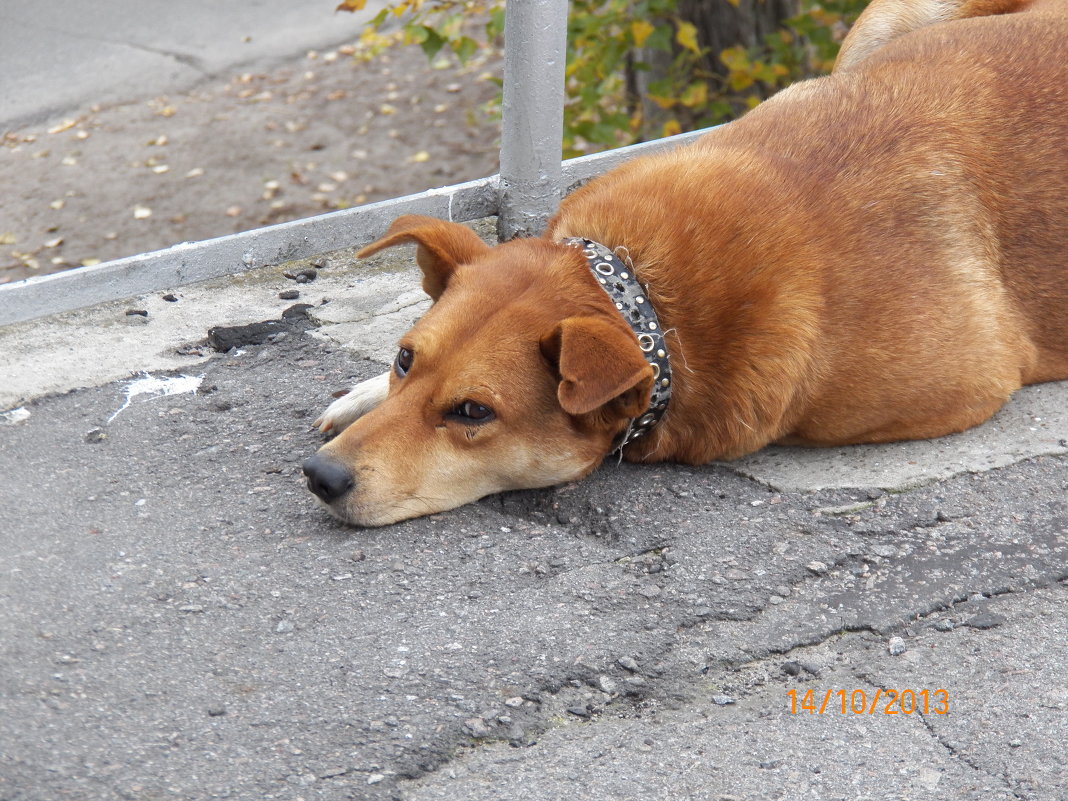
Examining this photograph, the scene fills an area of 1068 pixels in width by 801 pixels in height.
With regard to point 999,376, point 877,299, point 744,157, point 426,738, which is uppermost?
point 744,157

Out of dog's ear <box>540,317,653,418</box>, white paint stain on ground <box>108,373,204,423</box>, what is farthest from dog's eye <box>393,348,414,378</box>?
white paint stain on ground <box>108,373,204,423</box>

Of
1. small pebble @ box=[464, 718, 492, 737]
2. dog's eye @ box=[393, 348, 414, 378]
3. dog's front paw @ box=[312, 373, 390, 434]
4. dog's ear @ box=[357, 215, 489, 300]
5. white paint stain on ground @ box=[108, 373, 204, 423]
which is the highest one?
dog's ear @ box=[357, 215, 489, 300]

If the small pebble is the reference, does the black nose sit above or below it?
above

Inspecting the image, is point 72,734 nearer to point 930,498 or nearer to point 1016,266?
point 930,498

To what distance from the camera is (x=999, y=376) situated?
3.63 m

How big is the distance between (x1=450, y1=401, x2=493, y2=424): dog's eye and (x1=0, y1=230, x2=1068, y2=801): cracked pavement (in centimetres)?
Answer: 28

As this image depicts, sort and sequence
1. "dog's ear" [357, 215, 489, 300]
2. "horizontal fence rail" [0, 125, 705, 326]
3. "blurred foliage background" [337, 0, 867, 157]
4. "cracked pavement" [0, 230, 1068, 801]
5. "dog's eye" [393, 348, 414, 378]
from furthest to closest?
"blurred foliage background" [337, 0, 867, 157] < "horizontal fence rail" [0, 125, 705, 326] < "dog's ear" [357, 215, 489, 300] < "dog's eye" [393, 348, 414, 378] < "cracked pavement" [0, 230, 1068, 801]

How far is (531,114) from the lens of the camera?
464 cm

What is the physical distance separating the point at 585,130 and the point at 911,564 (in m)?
3.89

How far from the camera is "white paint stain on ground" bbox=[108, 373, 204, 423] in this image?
12.8ft

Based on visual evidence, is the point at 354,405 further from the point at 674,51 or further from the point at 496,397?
the point at 674,51

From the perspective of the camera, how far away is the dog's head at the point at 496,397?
306cm

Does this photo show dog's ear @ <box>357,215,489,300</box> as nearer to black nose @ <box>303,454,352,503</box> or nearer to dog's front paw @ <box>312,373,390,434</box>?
dog's front paw @ <box>312,373,390,434</box>

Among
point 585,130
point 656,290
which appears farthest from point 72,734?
point 585,130
